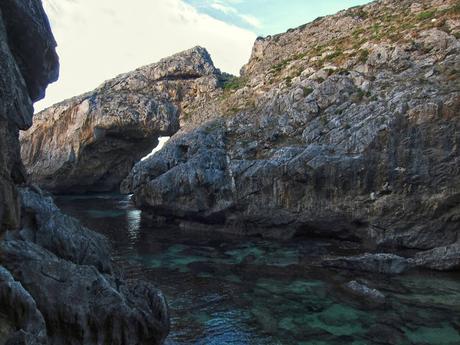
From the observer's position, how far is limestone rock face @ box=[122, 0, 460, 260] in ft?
118

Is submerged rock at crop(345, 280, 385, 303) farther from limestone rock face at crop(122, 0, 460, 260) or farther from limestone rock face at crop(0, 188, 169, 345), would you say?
limestone rock face at crop(0, 188, 169, 345)

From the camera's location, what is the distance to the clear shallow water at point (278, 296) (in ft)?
70.3

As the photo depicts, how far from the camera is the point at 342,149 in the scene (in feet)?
130

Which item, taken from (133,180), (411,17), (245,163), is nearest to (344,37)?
(411,17)

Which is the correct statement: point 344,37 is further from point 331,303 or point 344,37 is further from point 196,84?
point 331,303

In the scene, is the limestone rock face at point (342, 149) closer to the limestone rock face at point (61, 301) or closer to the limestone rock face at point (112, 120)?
the limestone rock face at point (112, 120)

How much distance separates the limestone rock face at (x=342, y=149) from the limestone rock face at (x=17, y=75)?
85.2ft

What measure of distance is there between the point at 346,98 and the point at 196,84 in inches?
1399

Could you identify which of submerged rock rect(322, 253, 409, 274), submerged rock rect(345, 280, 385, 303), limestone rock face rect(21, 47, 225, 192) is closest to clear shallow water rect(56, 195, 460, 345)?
submerged rock rect(345, 280, 385, 303)

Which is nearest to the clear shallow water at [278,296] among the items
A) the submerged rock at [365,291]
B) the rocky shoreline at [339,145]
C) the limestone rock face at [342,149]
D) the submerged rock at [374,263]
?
the submerged rock at [365,291]

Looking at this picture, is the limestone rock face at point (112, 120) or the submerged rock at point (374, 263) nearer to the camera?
the submerged rock at point (374, 263)

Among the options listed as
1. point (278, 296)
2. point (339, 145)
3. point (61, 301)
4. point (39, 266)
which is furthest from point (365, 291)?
point (39, 266)

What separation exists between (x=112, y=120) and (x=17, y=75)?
55175mm

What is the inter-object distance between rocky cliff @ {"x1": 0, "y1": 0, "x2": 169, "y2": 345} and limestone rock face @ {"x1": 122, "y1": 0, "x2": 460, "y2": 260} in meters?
24.1
